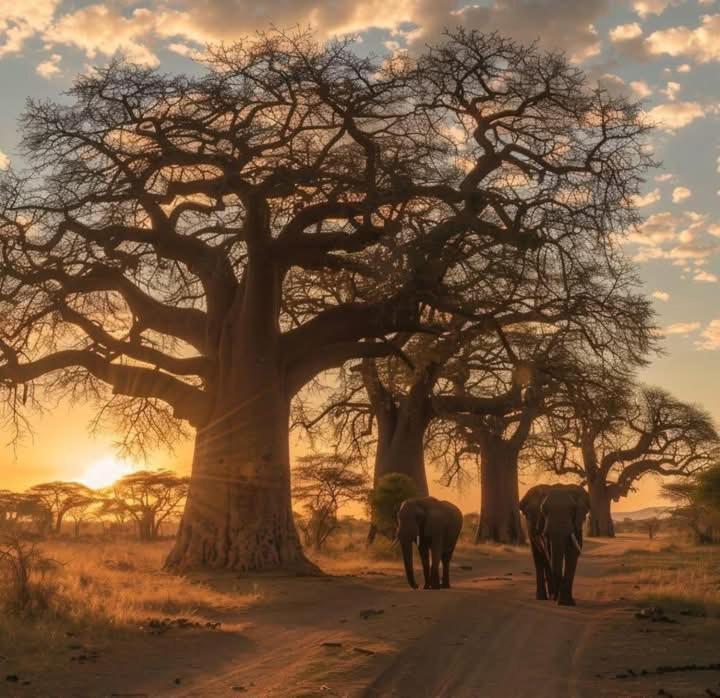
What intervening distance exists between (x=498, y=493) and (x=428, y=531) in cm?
1880

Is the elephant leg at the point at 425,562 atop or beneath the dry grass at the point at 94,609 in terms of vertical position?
atop

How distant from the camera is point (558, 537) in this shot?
32.6ft

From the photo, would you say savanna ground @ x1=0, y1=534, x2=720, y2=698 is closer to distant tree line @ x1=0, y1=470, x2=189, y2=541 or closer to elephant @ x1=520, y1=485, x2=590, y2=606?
elephant @ x1=520, y1=485, x2=590, y2=606

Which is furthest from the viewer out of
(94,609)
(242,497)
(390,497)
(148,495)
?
(148,495)

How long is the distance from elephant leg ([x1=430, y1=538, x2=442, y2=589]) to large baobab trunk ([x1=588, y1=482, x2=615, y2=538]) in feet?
101

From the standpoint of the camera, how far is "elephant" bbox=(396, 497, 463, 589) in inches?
481

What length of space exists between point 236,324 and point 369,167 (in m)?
3.55

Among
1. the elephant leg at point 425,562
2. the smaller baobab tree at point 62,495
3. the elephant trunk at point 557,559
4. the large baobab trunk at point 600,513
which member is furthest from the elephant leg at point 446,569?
the smaller baobab tree at point 62,495

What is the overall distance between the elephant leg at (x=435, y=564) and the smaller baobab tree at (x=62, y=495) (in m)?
32.0

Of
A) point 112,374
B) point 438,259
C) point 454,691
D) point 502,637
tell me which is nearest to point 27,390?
point 112,374

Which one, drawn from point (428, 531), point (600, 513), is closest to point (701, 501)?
point (600, 513)

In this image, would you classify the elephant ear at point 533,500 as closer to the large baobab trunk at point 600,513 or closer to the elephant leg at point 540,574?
the elephant leg at point 540,574

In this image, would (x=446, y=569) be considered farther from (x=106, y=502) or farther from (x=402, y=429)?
(x=106, y=502)

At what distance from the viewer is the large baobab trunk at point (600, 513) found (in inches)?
1633
